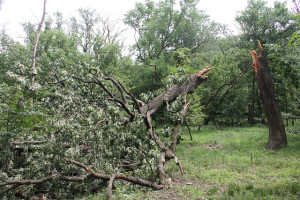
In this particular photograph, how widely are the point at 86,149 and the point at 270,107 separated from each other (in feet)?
21.8

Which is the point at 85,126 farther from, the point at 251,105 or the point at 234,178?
the point at 251,105

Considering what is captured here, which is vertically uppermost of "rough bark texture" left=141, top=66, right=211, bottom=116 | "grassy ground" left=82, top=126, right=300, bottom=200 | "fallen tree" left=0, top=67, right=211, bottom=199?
"rough bark texture" left=141, top=66, right=211, bottom=116

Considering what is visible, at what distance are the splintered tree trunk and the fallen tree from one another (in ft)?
13.4

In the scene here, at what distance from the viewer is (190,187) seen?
13.8ft

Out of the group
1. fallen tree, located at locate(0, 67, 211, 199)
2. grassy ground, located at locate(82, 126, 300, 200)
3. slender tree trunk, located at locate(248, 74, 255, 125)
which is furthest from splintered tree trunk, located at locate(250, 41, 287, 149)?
slender tree trunk, located at locate(248, 74, 255, 125)

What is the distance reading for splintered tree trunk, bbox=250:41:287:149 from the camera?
7.51 m

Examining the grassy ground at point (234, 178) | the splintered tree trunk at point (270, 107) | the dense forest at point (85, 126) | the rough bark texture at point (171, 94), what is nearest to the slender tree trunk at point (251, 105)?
the dense forest at point (85, 126)

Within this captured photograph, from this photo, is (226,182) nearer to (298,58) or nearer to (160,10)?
(298,58)

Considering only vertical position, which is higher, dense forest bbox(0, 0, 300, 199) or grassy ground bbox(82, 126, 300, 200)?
dense forest bbox(0, 0, 300, 199)

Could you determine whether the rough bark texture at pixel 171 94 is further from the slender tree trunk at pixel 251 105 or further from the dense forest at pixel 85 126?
the slender tree trunk at pixel 251 105

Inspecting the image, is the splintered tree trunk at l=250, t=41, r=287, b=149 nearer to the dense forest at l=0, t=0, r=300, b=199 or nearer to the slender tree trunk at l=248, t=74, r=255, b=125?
the dense forest at l=0, t=0, r=300, b=199

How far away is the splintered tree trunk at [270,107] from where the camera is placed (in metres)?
7.51

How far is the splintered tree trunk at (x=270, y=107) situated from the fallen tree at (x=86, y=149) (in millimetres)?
4098

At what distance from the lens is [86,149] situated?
524 cm
